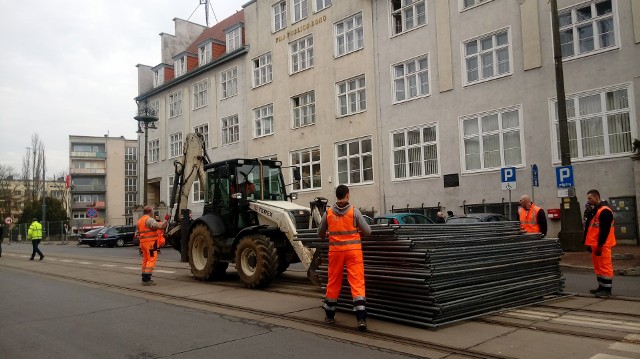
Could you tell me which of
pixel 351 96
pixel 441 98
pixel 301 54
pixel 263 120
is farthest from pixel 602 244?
pixel 263 120

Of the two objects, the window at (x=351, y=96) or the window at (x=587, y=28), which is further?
the window at (x=351, y=96)

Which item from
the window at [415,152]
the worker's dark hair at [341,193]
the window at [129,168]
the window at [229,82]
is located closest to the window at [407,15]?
the window at [415,152]

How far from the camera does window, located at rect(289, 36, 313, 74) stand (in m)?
27.4

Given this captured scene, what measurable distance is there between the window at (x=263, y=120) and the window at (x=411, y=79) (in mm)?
9085

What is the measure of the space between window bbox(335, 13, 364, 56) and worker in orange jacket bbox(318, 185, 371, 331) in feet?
63.7

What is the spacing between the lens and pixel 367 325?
664 centimetres

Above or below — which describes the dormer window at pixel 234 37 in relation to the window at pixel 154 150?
above

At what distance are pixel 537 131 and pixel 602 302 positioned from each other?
12052 millimetres

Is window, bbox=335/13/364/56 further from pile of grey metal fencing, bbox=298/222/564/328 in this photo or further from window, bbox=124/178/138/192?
window, bbox=124/178/138/192

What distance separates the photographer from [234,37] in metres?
33.1

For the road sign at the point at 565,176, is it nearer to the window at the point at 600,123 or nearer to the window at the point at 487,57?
the window at the point at 600,123

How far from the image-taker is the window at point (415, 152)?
2186 centimetres

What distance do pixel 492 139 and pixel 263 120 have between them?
14687mm

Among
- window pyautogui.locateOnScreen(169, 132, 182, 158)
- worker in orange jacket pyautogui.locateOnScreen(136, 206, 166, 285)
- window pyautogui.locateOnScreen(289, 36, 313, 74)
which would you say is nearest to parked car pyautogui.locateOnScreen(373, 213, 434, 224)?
worker in orange jacket pyautogui.locateOnScreen(136, 206, 166, 285)
